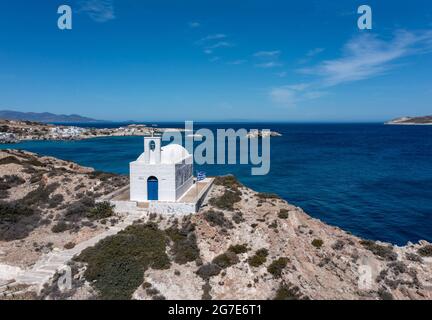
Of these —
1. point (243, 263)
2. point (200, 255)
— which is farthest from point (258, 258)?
point (200, 255)

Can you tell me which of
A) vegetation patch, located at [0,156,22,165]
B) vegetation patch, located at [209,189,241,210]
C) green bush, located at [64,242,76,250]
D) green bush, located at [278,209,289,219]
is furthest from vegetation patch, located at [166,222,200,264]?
vegetation patch, located at [0,156,22,165]

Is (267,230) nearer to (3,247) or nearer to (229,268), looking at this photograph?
(229,268)

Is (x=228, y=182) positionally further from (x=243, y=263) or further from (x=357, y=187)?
(x=357, y=187)

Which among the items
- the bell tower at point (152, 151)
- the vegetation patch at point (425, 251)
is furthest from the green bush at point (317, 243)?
the bell tower at point (152, 151)

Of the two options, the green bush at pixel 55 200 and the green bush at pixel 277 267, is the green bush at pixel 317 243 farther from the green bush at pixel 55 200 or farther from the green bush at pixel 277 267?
the green bush at pixel 55 200

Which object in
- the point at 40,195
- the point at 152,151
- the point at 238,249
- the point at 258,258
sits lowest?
the point at 258,258

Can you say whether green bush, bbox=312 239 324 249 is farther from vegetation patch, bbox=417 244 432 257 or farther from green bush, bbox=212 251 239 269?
vegetation patch, bbox=417 244 432 257
